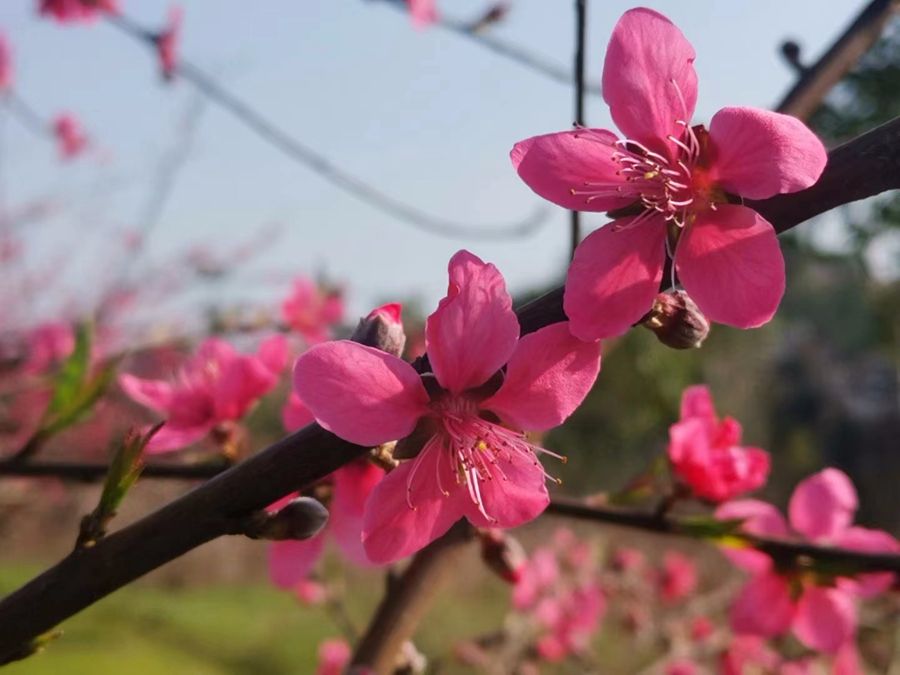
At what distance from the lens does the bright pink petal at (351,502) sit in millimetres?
481

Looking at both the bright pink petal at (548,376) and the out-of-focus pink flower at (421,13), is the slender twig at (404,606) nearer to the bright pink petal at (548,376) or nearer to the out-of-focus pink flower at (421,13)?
the bright pink petal at (548,376)

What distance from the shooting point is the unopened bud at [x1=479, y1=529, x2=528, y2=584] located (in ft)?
1.84

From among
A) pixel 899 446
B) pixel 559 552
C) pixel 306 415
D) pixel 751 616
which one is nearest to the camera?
pixel 306 415

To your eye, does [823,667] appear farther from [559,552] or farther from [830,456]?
[830,456]

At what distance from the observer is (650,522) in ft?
1.77

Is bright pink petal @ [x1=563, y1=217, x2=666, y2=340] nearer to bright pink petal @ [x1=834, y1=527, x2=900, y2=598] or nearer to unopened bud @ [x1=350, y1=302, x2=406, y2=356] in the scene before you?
unopened bud @ [x1=350, y1=302, x2=406, y2=356]

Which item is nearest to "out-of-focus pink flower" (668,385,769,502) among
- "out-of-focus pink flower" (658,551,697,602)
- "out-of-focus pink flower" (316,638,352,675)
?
"out-of-focus pink flower" (316,638,352,675)

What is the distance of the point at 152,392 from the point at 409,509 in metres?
0.31

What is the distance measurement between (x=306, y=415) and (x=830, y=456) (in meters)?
8.81

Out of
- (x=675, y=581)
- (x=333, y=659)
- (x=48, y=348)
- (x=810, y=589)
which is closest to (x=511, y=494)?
(x=810, y=589)

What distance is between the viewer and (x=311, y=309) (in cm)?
137

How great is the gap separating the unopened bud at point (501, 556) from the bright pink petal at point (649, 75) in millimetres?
306

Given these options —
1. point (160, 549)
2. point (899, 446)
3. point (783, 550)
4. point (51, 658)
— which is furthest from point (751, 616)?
point (899, 446)

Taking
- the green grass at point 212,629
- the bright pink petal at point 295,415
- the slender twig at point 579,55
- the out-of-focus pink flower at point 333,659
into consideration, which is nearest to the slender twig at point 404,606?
the bright pink petal at point 295,415
